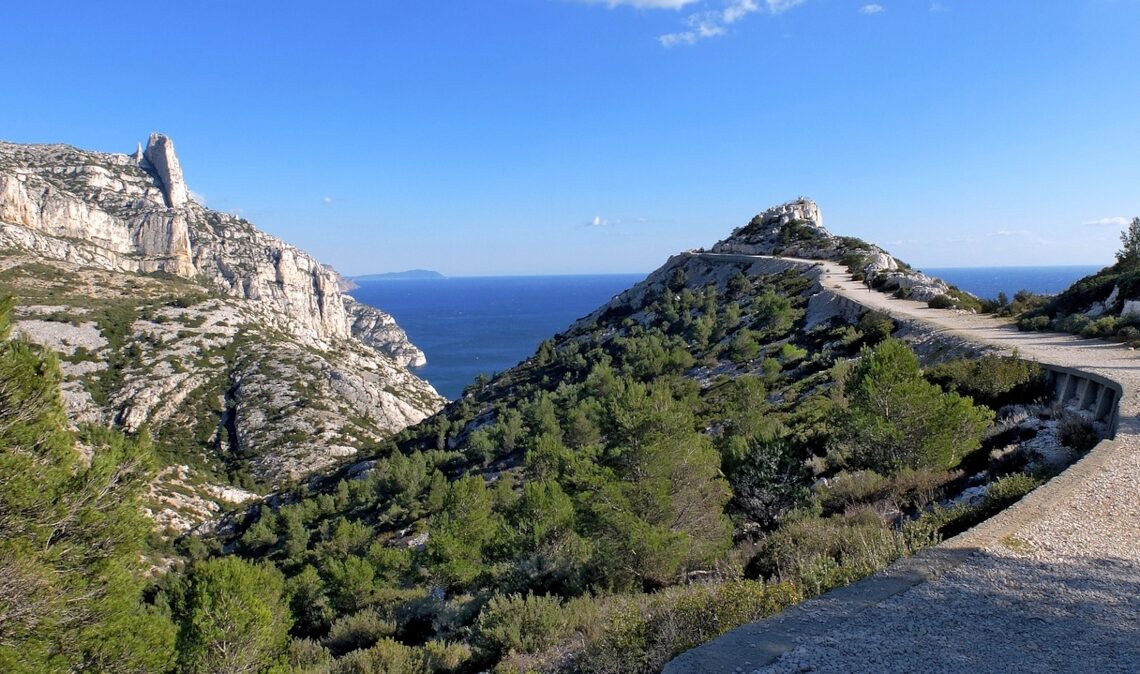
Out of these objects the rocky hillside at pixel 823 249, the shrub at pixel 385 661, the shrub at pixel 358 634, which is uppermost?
the rocky hillside at pixel 823 249

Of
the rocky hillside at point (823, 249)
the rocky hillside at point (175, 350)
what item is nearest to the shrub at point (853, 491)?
the rocky hillside at point (823, 249)

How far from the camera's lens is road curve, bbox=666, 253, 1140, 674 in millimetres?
4539

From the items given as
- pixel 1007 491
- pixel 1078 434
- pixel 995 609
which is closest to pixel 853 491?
pixel 1007 491

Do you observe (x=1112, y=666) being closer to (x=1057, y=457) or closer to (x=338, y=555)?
(x=1057, y=457)

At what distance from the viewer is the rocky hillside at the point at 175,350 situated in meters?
53.5

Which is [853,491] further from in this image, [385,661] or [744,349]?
[744,349]

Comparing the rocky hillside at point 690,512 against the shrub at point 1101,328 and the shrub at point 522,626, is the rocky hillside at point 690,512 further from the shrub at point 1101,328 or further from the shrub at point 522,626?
the shrub at point 1101,328

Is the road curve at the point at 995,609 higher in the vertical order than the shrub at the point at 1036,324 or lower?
lower

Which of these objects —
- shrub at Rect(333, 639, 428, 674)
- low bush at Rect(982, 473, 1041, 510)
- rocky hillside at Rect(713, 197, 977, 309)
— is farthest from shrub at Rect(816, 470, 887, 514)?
rocky hillside at Rect(713, 197, 977, 309)

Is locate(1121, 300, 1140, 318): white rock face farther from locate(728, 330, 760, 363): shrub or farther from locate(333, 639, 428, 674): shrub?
locate(333, 639, 428, 674): shrub

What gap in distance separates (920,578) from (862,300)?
2904cm

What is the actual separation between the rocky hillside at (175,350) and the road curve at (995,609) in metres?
33.9

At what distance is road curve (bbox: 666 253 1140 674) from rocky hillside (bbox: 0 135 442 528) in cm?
3394

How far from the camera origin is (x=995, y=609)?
512 centimetres
